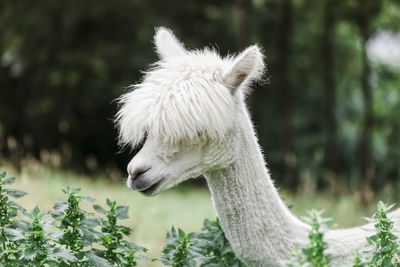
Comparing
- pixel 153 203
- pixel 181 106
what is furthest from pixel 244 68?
pixel 153 203

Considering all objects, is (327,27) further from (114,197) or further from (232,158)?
(232,158)

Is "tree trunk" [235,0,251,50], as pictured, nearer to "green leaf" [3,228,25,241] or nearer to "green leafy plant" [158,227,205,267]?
"green leafy plant" [158,227,205,267]

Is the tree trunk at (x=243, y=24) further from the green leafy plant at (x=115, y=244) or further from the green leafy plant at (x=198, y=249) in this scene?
the green leafy plant at (x=115, y=244)

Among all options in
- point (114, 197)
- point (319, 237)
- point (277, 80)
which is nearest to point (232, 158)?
point (319, 237)

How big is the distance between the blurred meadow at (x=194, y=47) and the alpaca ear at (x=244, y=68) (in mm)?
6190

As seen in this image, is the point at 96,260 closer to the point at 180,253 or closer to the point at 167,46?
the point at 180,253

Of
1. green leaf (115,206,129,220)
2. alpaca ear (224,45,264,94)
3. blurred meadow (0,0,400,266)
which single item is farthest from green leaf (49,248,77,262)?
blurred meadow (0,0,400,266)

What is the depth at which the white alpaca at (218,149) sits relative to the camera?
3.04 m

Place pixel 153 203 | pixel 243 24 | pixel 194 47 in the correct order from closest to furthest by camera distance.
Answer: pixel 153 203 < pixel 243 24 < pixel 194 47

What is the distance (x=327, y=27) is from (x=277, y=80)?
13.6ft

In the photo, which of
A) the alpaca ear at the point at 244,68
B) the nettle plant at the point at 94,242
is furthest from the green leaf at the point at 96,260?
the alpaca ear at the point at 244,68

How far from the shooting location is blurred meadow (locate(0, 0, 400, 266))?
11180 mm

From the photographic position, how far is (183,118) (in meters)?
3.04

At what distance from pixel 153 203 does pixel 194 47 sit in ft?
21.9
